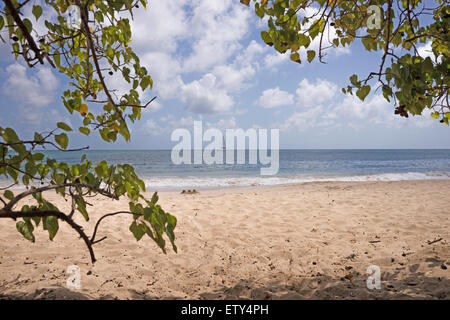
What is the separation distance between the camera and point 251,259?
135 inches

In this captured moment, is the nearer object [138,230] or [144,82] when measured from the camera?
[138,230]

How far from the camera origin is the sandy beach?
2.56 m

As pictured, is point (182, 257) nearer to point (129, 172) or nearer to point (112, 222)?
point (112, 222)

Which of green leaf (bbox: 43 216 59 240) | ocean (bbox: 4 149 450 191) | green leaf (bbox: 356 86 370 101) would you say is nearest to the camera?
green leaf (bbox: 43 216 59 240)

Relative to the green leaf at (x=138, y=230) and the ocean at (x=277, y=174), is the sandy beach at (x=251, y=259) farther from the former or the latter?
the ocean at (x=277, y=174)

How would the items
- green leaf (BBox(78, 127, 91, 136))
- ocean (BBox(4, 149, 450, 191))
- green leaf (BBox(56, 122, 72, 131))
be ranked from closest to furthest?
green leaf (BBox(56, 122, 72, 131))
green leaf (BBox(78, 127, 91, 136))
ocean (BBox(4, 149, 450, 191))

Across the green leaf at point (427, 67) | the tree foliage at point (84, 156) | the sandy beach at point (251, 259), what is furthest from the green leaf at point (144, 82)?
the sandy beach at point (251, 259)

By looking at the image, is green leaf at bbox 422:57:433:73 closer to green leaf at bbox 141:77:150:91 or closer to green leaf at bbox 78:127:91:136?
green leaf at bbox 141:77:150:91

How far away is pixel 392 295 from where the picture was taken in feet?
7.85

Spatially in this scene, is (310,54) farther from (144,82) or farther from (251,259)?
(251,259)

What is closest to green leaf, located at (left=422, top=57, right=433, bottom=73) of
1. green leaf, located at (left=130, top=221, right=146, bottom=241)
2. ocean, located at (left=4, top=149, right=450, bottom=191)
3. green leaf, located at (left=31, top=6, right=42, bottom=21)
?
green leaf, located at (left=130, top=221, right=146, bottom=241)

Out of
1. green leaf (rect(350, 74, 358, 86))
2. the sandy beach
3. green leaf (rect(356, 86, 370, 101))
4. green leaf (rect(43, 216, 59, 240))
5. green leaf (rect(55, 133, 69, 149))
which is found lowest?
the sandy beach

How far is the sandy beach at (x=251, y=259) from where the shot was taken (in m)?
2.56

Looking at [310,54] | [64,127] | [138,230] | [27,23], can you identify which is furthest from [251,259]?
[27,23]
